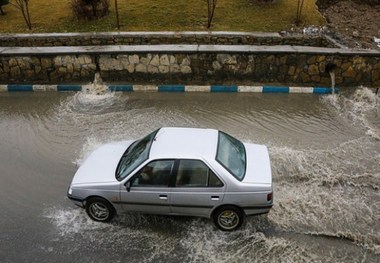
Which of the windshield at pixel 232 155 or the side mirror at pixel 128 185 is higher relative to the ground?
the windshield at pixel 232 155

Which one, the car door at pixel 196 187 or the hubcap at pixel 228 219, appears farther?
the hubcap at pixel 228 219

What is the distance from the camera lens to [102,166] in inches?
308

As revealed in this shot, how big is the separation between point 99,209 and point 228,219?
246 centimetres

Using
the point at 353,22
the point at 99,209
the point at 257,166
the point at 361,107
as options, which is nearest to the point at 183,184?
the point at 257,166

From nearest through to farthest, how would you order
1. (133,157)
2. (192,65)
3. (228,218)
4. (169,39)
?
(228,218), (133,157), (192,65), (169,39)

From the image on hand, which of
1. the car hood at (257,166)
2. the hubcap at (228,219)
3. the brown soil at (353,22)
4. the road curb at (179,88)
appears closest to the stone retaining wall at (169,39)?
the brown soil at (353,22)

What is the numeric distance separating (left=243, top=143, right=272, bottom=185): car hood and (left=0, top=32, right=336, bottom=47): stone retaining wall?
7.93 meters

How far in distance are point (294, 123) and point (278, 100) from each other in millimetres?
1519

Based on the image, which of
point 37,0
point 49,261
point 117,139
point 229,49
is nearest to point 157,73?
point 229,49

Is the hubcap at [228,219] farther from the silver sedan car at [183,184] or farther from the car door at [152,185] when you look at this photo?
the car door at [152,185]

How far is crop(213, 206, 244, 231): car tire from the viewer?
23.4ft

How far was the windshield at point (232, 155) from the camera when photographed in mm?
7141

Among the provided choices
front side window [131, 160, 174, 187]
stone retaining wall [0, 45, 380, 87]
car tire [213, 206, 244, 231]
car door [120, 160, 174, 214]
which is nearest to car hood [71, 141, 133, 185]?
car door [120, 160, 174, 214]

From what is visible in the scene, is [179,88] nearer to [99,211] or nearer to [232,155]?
[232,155]
